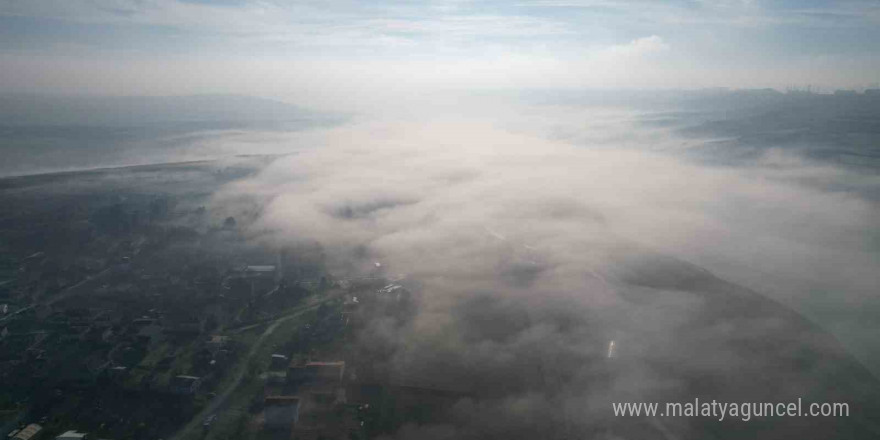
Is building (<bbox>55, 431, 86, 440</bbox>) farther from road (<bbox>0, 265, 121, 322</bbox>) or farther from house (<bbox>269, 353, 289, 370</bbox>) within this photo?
road (<bbox>0, 265, 121, 322</bbox>)

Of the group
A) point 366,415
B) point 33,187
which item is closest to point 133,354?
point 366,415

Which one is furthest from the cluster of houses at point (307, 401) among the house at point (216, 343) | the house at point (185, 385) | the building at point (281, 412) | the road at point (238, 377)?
the house at point (216, 343)

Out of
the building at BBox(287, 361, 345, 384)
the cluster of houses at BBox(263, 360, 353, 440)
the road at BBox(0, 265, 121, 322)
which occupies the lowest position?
the cluster of houses at BBox(263, 360, 353, 440)

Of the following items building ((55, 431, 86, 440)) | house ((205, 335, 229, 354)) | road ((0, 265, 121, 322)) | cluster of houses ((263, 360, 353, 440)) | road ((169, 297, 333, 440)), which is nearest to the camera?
building ((55, 431, 86, 440))

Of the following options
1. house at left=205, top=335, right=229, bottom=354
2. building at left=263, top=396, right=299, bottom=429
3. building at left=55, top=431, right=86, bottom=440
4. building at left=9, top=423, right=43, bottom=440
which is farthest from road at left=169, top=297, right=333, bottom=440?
building at left=9, top=423, right=43, bottom=440

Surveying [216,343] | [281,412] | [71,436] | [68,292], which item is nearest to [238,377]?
[216,343]

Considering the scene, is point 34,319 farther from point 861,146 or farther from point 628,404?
point 861,146

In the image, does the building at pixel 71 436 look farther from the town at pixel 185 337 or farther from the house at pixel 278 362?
the house at pixel 278 362

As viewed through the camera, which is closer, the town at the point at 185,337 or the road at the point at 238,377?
the road at the point at 238,377
